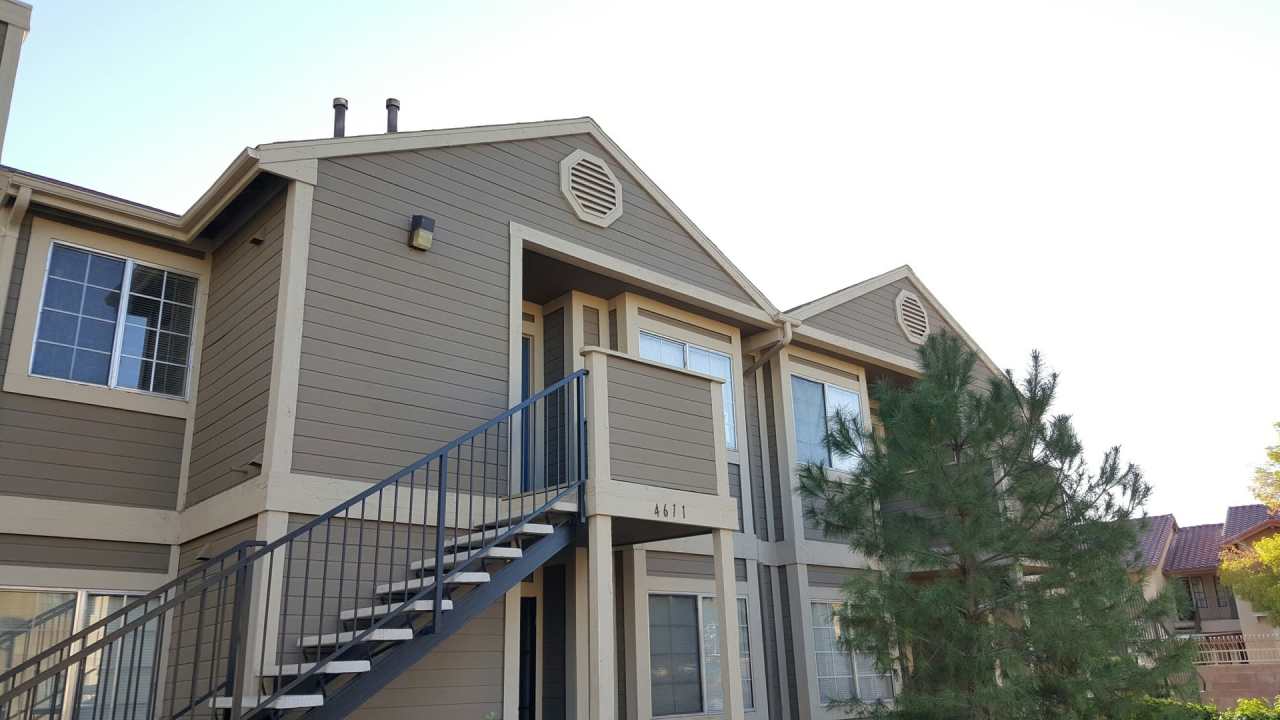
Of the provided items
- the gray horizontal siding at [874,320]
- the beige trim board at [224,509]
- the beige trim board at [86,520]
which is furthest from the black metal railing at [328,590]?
the gray horizontal siding at [874,320]

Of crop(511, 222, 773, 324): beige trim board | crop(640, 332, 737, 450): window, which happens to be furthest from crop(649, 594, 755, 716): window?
crop(511, 222, 773, 324): beige trim board

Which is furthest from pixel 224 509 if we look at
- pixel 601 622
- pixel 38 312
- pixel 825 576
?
pixel 825 576

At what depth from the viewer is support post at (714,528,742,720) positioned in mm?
7727

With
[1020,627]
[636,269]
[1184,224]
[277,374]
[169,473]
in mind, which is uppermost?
[1184,224]

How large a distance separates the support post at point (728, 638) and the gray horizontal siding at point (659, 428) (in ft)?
2.27

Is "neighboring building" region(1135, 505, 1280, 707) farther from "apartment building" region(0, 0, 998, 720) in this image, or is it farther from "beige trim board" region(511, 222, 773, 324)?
"apartment building" region(0, 0, 998, 720)

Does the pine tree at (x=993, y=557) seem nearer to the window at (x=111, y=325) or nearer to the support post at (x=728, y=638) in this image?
the support post at (x=728, y=638)

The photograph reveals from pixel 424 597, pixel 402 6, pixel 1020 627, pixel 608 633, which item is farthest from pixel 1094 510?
pixel 402 6

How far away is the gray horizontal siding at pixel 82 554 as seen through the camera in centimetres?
697

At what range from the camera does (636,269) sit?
32.1ft

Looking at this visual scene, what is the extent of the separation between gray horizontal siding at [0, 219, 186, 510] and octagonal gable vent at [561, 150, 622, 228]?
14.0 feet

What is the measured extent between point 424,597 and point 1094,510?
18.4 feet

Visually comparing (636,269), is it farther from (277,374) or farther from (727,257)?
(277,374)

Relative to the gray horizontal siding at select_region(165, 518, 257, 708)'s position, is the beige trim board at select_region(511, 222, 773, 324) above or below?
above
